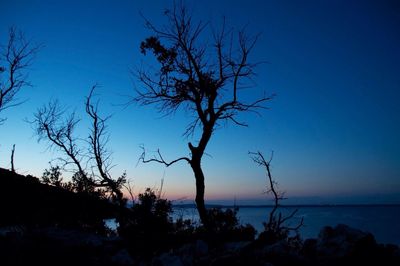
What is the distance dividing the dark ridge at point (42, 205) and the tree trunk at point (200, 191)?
14.9 ft

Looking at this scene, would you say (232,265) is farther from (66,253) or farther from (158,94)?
(158,94)

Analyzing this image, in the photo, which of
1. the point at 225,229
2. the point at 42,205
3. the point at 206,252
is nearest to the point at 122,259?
the point at 206,252

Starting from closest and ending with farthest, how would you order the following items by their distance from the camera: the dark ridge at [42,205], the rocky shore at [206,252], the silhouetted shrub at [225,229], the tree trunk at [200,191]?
the rocky shore at [206,252] → the silhouetted shrub at [225,229] → the tree trunk at [200,191] → the dark ridge at [42,205]

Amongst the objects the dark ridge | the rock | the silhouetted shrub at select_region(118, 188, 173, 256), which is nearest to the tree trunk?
the silhouetted shrub at select_region(118, 188, 173, 256)

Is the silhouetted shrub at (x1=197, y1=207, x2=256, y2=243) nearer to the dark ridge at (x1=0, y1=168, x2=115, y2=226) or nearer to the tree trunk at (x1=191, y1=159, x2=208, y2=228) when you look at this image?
the tree trunk at (x1=191, y1=159, x2=208, y2=228)

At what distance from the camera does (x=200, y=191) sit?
10281 millimetres

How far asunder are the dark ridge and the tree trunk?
14.9ft

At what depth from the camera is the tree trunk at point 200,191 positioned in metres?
10.2

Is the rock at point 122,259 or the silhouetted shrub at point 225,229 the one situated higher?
the silhouetted shrub at point 225,229

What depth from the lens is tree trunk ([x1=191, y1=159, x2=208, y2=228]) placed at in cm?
1021

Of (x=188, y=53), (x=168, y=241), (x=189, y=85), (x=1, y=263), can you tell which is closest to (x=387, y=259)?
(x=168, y=241)

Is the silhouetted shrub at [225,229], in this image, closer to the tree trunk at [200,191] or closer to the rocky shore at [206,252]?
the tree trunk at [200,191]

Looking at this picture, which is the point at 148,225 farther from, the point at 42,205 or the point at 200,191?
the point at 42,205

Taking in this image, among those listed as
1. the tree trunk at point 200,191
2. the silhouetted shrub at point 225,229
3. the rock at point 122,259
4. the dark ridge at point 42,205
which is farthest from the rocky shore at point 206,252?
the dark ridge at point 42,205
